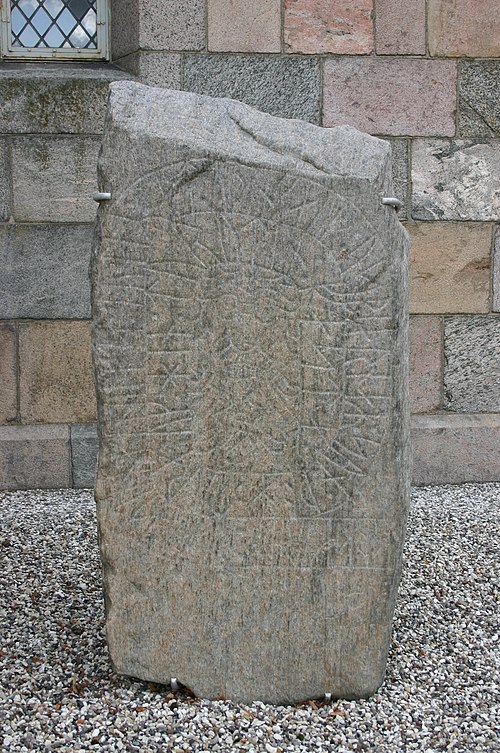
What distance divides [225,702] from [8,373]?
254 centimetres

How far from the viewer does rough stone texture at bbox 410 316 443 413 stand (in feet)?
15.1

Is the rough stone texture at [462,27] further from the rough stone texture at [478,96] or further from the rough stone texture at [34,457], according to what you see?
the rough stone texture at [34,457]

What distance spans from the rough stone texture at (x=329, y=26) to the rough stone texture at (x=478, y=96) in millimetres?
520

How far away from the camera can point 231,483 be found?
229cm

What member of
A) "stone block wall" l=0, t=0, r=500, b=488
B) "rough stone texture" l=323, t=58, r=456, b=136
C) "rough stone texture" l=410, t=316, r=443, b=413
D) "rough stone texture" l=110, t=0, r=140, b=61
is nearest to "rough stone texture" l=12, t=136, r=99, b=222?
"stone block wall" l=0, t=0, r=500, b=488

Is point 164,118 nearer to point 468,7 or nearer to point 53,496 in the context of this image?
point 53,496

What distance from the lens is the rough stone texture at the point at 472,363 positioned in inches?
182

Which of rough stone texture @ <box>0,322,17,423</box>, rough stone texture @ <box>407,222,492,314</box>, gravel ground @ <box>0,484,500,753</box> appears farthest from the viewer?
rough stone texture @ <box>407,222,492,314</box>

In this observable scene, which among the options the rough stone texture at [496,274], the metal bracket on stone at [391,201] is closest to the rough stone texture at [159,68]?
the rough stone texture at [496,274]

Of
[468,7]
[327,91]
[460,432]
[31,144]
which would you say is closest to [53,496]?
[31,144]

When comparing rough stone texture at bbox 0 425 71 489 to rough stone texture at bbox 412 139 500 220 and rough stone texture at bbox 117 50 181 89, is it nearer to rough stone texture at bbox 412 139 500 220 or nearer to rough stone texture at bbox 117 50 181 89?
rough stone texture at bbox 117 50 181 89

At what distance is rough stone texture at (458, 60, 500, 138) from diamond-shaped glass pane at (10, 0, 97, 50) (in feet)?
6.51

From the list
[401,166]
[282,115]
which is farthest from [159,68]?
[401,166]

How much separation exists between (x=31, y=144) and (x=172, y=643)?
289 centimetres
